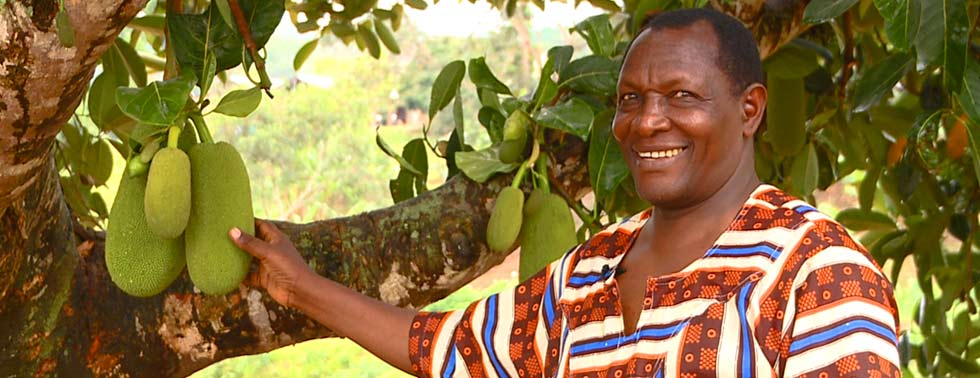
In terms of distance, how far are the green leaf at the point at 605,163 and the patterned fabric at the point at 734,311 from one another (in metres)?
0.19

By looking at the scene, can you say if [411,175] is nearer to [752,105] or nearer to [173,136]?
[173,136]

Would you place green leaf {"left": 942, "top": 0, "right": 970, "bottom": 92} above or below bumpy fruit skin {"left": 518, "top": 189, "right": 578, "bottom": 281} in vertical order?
above

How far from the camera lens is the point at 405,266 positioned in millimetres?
1377

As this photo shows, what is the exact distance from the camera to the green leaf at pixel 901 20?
1103 mm

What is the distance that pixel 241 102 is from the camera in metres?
1.12

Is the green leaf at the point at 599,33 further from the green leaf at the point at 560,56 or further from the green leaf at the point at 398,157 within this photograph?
the green leaf at the point at 398,157

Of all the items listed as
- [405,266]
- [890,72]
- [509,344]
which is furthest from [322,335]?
[890,72]

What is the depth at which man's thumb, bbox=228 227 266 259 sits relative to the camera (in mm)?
1133

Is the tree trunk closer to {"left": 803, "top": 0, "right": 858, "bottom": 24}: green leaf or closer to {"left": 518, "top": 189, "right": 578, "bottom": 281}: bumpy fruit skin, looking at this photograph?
{"left": 518, "top": 189, "right": 578, "bottom": 281}: bumpy fruit skin

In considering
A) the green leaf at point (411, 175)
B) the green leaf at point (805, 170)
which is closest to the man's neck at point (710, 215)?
the green leaf at point (411, 175)

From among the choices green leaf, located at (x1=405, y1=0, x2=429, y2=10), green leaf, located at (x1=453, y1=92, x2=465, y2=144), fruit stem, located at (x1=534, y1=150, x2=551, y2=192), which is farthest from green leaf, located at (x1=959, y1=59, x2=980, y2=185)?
green leaf, located at (x1=405, y1=0, x2=429, y2=10)

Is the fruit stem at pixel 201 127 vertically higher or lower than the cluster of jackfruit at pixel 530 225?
higher

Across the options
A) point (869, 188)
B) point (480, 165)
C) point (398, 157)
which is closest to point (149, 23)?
point (398, 157)

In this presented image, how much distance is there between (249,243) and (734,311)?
1.51 ft
